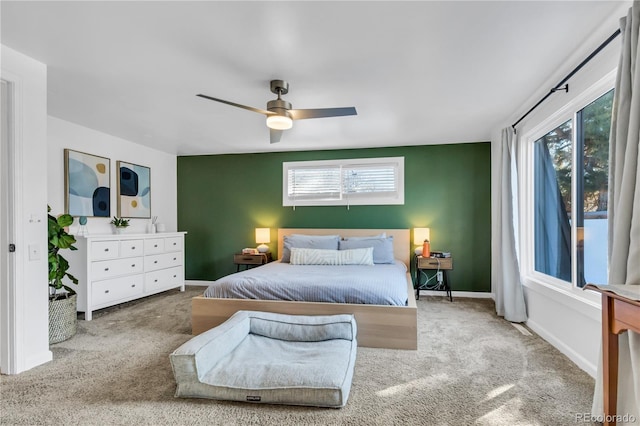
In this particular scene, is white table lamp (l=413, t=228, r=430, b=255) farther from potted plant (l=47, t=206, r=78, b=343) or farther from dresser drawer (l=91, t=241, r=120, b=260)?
potted plant (l=47, t=206, r=78, b=343)

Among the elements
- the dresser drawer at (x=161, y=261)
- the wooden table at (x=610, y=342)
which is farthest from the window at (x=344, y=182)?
the wooden table at (x=610, y=342)

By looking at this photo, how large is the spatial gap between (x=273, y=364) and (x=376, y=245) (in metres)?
2.78

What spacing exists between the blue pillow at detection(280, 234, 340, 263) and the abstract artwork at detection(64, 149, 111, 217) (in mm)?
2481

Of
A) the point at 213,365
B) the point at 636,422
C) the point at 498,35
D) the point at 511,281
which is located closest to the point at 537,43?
the point at 498,35

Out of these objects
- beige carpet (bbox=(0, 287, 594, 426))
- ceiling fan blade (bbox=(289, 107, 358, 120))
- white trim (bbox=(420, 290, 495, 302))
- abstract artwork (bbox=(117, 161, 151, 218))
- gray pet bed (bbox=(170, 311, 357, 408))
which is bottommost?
white trim (bbox=(420, 290, 495, 302))

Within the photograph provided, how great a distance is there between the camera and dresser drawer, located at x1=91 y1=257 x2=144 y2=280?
3.90 m

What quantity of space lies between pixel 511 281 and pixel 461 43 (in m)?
2.62

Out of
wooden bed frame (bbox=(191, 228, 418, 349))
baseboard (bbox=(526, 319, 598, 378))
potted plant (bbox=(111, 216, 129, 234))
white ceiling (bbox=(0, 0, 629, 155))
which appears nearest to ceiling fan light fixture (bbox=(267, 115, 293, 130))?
white ceiling (bbox=(0, 0, 629, 155))

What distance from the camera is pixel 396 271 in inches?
152

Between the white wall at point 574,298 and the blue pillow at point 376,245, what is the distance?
1.67 metres

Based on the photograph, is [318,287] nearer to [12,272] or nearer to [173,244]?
[12,272]

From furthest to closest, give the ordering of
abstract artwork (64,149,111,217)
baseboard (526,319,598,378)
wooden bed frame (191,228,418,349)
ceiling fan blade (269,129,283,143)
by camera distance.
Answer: abstract artwork (64,149,111,217), ceiling fan blade (269,129,283,143), wooden bed frame (191,228,418,349), baseboard (526,319,598,378)

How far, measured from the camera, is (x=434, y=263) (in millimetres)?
4609

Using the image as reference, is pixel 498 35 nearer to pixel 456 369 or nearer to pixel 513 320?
pixel 456 369
